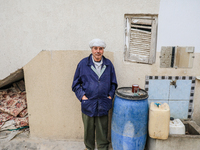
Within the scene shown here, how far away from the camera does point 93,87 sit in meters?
2.37

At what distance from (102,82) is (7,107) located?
248 cm

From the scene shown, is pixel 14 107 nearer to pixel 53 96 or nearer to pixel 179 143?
pixel 53 96

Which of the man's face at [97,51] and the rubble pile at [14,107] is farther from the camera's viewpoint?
the rubble pile at [14,107]

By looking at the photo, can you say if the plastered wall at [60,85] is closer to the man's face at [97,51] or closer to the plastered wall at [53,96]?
the plastered wall at [53,96]

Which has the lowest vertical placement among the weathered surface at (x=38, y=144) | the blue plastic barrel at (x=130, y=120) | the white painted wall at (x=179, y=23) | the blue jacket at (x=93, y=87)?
the weathered surface at (x=38, y=144)

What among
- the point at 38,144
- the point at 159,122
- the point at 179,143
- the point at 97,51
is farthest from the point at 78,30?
the point at 179,143

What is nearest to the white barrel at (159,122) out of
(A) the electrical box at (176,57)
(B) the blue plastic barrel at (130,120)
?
(B) the blue plastic barrel at (130,120)

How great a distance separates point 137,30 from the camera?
2715 millimetres

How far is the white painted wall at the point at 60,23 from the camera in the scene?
263 centimetres

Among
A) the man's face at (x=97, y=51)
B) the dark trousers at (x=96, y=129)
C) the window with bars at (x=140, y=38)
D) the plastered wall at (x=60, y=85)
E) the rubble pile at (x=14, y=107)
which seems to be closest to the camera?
the man's face at (x=97, y=51)

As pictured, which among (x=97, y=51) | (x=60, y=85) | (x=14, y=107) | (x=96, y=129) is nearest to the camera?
(x=97, y=51)

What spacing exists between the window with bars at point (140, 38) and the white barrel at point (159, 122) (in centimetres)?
92

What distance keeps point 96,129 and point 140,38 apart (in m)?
1.79

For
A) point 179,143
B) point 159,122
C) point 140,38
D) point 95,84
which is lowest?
point 179,143
